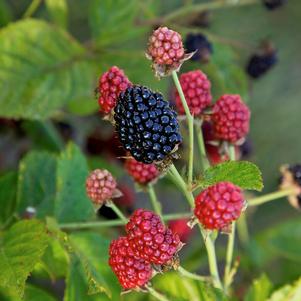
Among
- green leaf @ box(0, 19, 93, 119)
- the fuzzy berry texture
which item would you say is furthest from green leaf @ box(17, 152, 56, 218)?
the fuzzy berry texture

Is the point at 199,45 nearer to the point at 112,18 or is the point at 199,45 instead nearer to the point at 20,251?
the point at 112,18

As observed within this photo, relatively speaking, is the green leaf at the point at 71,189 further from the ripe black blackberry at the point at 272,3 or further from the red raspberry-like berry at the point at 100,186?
the ripe black blackberry at the point at 272,3

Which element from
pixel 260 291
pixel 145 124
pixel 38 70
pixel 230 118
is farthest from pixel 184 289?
pixel 38 70

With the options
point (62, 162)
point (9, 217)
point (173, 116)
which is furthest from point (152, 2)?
point (173, 116)

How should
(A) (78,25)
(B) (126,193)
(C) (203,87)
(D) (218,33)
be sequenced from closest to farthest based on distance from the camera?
(C) (203,87)
(B) (126,193)
(A) (78,25)
(D) (218,33)

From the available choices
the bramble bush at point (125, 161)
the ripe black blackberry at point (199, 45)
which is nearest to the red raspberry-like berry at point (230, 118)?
the bramble bush at point (125, 161)

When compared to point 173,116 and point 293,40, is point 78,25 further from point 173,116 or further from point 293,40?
point 173,116
